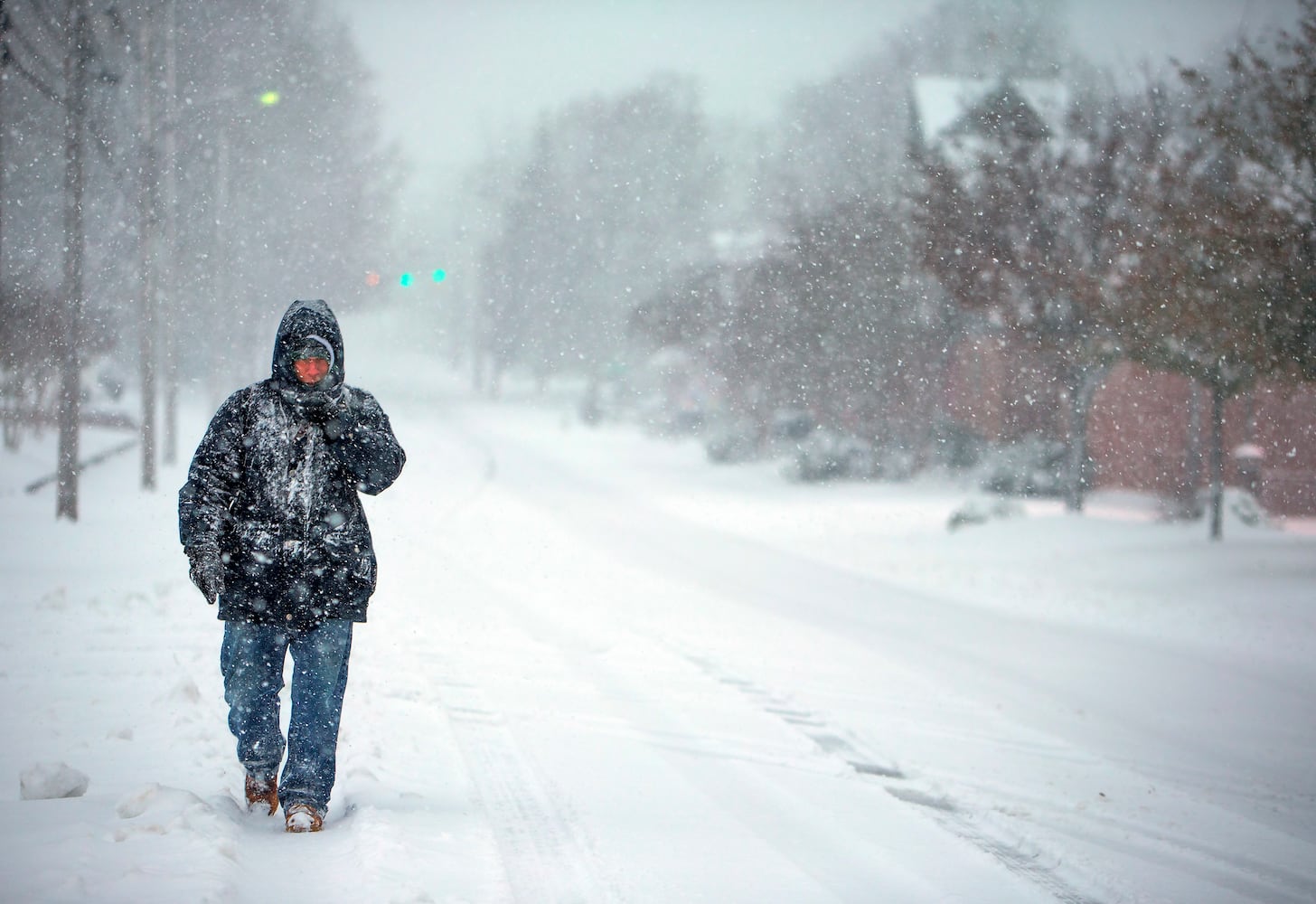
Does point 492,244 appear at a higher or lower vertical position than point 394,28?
lower

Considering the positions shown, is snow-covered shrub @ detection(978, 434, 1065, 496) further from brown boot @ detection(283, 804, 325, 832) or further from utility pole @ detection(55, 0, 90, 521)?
brown boot @ detection(283, 804, 325, 832)

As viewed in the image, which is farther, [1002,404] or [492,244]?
[492,244]

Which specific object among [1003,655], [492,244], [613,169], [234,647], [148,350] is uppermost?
[613,169]

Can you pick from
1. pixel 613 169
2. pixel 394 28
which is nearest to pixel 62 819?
pixel 394 28

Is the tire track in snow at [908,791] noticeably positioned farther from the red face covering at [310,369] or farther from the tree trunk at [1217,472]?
the tree trunk at [1217,472]

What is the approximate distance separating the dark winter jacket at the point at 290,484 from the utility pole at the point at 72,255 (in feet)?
32.7

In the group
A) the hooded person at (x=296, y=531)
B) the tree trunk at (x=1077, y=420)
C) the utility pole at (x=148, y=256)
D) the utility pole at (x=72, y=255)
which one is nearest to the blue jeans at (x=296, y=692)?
the hooded person at (x=296, y=531)

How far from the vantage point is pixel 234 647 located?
361 centimetres

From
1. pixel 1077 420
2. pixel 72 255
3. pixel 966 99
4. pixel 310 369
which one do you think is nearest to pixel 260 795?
pixel 310 369

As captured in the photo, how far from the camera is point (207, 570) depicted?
342cm

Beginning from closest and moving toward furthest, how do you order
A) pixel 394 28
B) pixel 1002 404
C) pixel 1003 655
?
1. pixel 1003 655
2. pixel 1002 404
3. pixel 394 28

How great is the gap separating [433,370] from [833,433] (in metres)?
48.9

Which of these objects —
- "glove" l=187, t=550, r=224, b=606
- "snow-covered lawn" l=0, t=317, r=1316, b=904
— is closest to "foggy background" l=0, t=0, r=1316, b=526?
"snow-covered lawn" l=0, t=317, r=1316, b=904

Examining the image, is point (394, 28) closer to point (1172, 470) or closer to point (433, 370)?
point (1172, 470)
